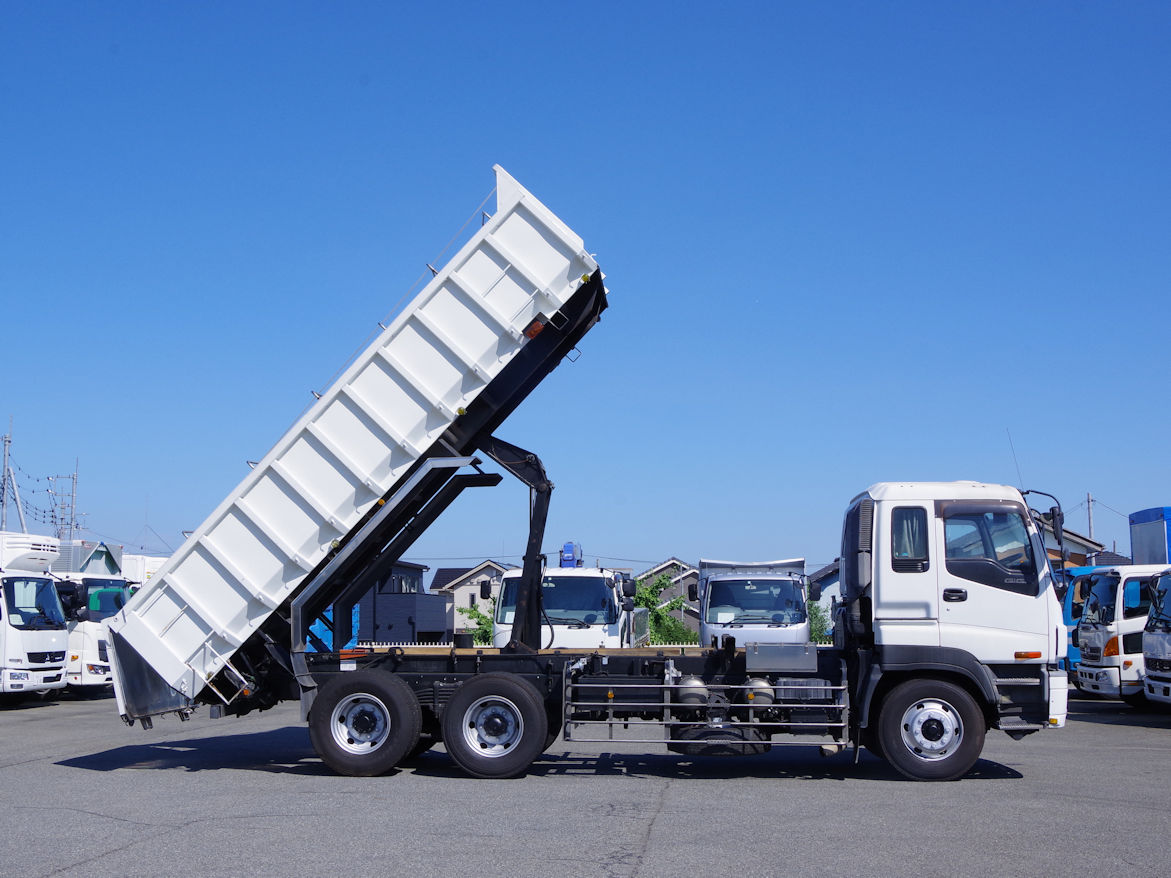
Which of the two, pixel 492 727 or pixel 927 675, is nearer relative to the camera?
pixel 927 675

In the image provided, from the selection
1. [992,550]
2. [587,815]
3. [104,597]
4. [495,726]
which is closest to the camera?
[587,815]

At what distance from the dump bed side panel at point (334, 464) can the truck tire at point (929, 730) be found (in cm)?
488

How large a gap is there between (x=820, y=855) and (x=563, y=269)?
5.75 metres

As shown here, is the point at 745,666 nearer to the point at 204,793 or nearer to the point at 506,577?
the point at 204,793

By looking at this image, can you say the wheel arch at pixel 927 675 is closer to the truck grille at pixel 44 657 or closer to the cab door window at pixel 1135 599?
the cab door window at pixel 1135 599

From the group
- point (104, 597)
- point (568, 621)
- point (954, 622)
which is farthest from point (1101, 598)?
point (104, 597)

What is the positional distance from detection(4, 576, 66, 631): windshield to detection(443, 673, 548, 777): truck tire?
45.1ft

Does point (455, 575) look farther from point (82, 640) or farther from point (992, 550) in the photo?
point (992, 550)

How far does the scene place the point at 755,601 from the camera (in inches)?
782

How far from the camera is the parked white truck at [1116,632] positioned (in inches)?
751

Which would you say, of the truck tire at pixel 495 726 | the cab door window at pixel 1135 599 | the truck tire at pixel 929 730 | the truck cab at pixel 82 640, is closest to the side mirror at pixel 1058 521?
the truck tire at pixel 929 730

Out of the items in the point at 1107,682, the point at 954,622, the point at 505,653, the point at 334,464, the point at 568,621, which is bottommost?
the point at 1107,682

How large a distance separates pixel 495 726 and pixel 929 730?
403cm

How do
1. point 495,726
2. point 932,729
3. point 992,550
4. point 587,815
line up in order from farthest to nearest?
point 495,726, point 992,550, point 932,729, point 587,815
